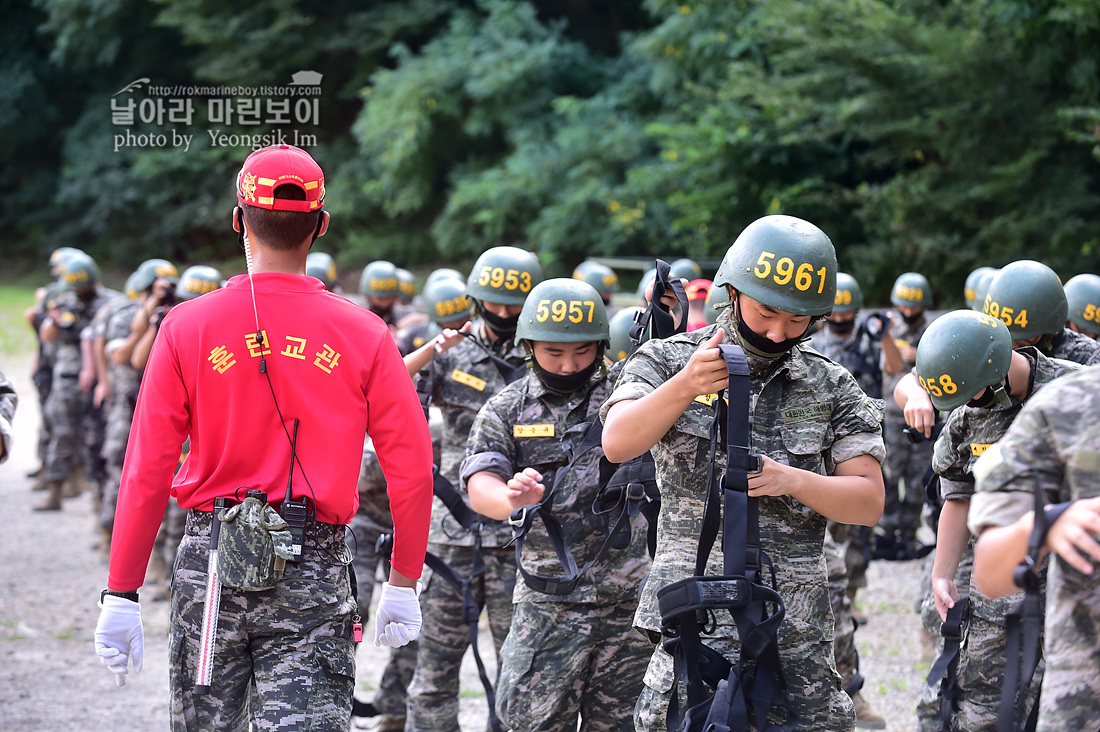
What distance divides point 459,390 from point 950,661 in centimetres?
275

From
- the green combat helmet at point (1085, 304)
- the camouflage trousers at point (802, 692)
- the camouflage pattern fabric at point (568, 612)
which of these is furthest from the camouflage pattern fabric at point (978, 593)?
the green combat helmet at point (1085, 304)

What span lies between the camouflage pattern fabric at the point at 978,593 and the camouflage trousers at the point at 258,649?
2.37m

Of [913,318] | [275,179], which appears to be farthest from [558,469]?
[913,318]

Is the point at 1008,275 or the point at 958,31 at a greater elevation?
the point at 958,31

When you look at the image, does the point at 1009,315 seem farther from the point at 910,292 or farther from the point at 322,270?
the point at 322,270

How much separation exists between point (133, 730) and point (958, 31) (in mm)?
11968

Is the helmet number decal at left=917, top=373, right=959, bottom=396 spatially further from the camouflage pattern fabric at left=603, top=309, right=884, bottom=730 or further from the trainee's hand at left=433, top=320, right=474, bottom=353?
the trainee's hand at left=433, top=320, right=474, bottom=353

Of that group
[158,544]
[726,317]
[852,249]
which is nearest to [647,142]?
[852,249]

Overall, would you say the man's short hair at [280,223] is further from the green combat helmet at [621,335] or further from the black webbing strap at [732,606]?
the green combat helmet at [621,335]

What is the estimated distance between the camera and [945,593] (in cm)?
404

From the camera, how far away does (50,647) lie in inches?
301

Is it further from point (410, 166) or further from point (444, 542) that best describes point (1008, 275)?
point (410, 166)

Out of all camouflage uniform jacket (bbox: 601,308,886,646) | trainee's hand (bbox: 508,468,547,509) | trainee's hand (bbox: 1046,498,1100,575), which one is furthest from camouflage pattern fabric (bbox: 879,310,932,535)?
trainee's hand (bbox: 1046,498,1100,575)

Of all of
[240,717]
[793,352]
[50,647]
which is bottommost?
[50,647]
